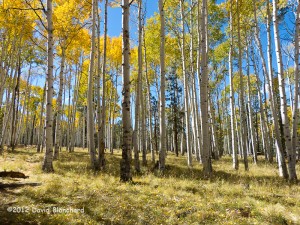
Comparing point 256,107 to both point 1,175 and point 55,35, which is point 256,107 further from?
point 1,175

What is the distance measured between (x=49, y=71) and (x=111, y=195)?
212 inches

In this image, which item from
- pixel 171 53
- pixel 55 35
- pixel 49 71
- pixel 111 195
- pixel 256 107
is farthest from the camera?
pixel 256 107

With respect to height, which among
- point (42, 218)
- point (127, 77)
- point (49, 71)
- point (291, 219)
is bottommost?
point (291, 219)

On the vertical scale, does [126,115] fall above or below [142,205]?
above

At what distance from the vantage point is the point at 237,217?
3.93 meters

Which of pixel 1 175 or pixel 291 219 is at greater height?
pixel 1 175

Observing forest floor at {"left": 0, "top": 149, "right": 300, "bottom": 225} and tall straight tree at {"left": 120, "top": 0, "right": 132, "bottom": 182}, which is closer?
forest floor at {"left": 0, "top": 149, "right": 300, "bottom": 225}

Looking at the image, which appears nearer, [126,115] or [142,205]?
[142,205]

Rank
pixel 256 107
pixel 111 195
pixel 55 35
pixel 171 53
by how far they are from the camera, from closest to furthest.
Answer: pixel 111 195, pixel 55 35, pixel 171 53, pixel 256 107

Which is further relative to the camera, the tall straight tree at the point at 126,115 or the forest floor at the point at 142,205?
the tall straight tree at the point at 126,115

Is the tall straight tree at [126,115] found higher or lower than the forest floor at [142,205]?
higher

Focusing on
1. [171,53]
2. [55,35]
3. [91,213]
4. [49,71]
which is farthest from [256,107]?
[91,213]

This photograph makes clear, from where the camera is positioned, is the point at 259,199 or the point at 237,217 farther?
the point at 259,199

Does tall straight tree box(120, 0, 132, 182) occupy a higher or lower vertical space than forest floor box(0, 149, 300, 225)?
higher
